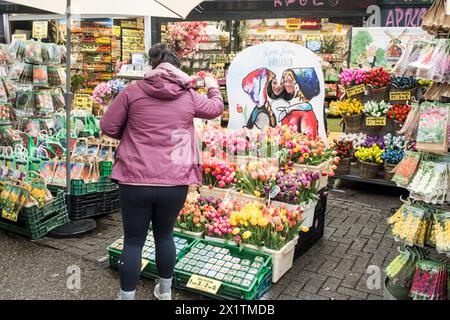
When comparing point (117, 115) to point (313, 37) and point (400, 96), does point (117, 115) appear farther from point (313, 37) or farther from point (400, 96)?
point (313, 37)

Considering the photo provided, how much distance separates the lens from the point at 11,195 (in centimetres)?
433

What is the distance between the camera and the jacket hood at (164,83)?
2.67 m

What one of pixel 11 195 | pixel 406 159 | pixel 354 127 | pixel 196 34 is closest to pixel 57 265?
pixel 11 195

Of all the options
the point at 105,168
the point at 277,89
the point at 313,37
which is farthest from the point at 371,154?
the point at 313,37

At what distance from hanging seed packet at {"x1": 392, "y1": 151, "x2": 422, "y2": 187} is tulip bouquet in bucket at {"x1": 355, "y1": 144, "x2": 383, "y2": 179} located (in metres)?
2.97

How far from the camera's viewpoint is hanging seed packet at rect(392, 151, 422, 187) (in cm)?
312

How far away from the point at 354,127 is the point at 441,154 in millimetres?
3386

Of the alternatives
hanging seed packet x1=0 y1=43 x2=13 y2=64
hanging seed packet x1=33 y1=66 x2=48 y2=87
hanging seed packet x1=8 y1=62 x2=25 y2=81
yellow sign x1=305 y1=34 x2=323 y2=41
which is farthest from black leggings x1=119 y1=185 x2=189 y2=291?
yellow sign x1=305 y1=34 x2=323 y2=41

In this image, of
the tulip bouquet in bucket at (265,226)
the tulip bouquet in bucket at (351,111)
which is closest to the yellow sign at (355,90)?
the tulip bouquet in bucket at (351,111)

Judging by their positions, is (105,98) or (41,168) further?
(105,98)

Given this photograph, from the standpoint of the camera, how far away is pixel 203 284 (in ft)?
10.7

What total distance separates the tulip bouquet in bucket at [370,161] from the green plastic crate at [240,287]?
3.14 m

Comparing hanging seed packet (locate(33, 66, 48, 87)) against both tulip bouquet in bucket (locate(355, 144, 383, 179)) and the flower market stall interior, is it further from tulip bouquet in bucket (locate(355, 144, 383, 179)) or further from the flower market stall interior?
tulip bouquet in bucket (locate(355, 144, 383, 179))
